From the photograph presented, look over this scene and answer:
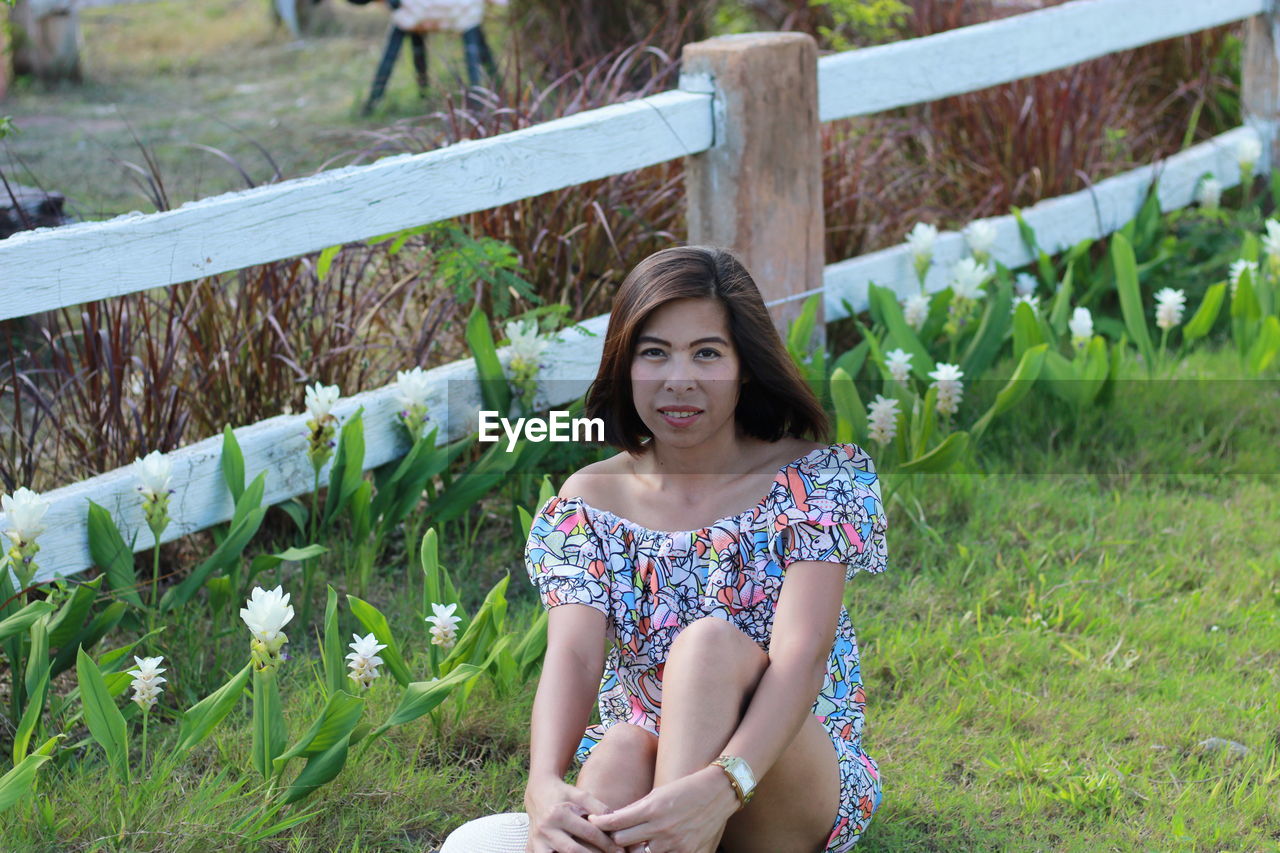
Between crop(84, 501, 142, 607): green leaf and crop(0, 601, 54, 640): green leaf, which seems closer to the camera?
crop(0, 601, 54, 640): green leaf

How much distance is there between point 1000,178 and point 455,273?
2.43m

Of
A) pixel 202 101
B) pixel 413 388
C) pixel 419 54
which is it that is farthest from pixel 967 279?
pixel 202 101

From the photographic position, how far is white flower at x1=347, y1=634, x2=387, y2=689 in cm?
237

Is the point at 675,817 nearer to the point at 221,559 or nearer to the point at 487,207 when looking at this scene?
the point at 221,559

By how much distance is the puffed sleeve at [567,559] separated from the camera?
7.47ft

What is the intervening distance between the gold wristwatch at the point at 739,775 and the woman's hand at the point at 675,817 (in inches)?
0.6

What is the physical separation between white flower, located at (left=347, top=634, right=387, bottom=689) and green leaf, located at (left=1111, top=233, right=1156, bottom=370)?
2.57m

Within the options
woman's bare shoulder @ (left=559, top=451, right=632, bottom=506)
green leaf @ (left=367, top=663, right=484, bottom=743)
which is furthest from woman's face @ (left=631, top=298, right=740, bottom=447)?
green leaf @ (left=367, top=663, right=484, bottom=743)

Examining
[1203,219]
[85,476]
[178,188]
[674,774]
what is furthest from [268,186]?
[1203,219]

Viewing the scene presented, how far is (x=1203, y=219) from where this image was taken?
5020mm

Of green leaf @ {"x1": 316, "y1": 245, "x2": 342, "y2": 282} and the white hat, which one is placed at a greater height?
green leaf @ {"x1": 316, "y1": 245, "x2": 342, "y2": 282}

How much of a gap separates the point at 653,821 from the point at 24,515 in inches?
50.6

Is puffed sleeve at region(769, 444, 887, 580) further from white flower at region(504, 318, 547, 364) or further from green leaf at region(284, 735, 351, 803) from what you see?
white flower at region(504, 318, 547, 364)

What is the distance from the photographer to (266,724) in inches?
90.5
